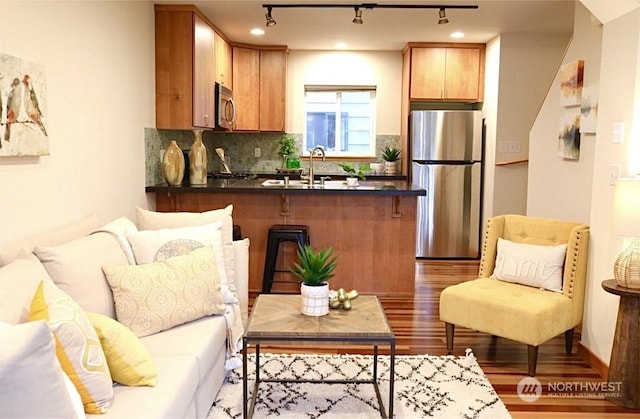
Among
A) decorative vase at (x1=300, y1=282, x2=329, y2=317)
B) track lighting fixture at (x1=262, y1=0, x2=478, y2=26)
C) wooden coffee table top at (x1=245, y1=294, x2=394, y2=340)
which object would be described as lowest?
wooden coffee table top at (x1=245, y1=294, x2=394, y2=340)

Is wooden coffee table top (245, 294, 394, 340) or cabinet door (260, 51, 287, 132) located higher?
cabinet door (260, 51, 287, 132)

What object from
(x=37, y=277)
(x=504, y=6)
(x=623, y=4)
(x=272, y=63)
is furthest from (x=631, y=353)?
(x=272, y=63)

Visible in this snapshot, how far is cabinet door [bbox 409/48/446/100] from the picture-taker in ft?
21.2

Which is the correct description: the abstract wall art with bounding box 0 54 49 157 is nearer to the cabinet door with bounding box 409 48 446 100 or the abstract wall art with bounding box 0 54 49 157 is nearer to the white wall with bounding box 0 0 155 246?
the white wall with bounding box 0 0 155 246

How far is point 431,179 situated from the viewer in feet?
21.3

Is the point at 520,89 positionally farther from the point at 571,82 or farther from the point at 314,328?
the point at 314,328

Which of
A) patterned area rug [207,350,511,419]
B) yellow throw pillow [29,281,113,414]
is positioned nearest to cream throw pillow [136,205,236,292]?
patterned area rug [207,350,511,419]

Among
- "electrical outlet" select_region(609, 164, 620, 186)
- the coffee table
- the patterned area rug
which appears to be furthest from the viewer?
"electrical outlet" select_region(609, 164, 620, 186)

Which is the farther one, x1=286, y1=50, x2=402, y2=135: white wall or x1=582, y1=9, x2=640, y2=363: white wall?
x1=286, y1=50, x2=402, y2=135: white wall

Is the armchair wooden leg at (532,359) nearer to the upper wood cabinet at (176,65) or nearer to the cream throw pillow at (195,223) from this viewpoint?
the cream throw pillow at (195,223)

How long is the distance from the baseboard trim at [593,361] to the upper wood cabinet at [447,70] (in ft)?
12.0

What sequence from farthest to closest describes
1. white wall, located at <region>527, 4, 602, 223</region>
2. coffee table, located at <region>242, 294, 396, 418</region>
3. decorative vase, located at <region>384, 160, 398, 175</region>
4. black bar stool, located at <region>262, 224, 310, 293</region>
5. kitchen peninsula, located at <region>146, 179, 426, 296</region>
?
decorative vase, located at <region>384, 160, 398, 175</region> < kitchen peninsula, located at <region>146, 179, 426, 296</region> < black bar stool, located at <region>262, 224, 310, 293</region> < white wall, located at <region>527, 4, 602, 223</region> < coffee table, located at <region>242, 294, 396, 418</region>

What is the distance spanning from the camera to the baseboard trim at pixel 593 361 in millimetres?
3207

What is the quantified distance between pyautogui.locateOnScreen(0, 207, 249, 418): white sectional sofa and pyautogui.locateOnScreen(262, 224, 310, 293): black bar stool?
1.29m
